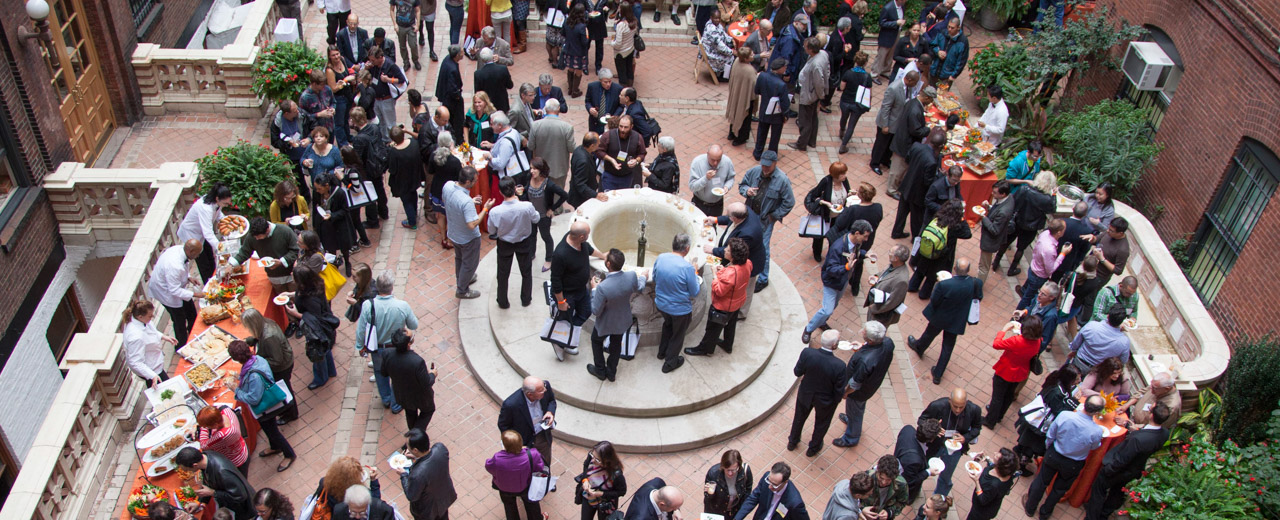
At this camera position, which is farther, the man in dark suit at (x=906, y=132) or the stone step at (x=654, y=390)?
the man in dark suit at (x=906, y=132)

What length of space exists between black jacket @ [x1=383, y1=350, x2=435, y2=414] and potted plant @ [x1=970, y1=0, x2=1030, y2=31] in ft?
46.3

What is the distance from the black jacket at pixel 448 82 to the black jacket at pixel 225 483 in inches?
268

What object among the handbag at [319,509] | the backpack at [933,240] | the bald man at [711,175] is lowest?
the handbag at [319,509]

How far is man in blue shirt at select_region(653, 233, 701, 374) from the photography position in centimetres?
905

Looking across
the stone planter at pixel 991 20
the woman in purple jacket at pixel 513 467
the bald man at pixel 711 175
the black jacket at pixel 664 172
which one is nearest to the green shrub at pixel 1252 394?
the bald man at pixel 711 175

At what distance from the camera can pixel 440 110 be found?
11.5 m

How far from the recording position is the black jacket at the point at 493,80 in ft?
43.3

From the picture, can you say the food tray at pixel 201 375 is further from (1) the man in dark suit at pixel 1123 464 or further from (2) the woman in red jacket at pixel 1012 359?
(1) the man in dark suit at pixel 1123 464

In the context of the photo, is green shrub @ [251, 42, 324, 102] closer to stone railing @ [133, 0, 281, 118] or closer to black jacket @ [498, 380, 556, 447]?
stone railing @ [133, 0, 281, 118]

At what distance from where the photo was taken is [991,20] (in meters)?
18.5

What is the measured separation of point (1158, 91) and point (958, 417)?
7854mm

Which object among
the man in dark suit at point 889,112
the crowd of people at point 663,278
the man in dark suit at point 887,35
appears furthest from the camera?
the man in dark suit at point 887,35

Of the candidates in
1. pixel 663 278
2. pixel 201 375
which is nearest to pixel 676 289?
pixel 663 278

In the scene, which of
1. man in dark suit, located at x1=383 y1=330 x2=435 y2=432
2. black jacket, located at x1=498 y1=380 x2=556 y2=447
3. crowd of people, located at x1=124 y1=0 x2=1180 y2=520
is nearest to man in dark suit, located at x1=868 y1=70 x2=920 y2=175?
crowd of people, located at x1=124 y1=0 x2=1180 y2=520
